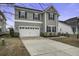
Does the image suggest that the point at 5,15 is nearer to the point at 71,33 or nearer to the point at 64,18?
the point at 64,18

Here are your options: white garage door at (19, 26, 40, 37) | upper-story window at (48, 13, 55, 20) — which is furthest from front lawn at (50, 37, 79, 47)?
upper-story window at (48, 13, 55, 20)

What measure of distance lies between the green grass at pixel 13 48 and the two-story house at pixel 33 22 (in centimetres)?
68

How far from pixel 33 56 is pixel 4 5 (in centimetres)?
330

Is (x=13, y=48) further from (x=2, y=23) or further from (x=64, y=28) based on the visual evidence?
(x=64, y=28)

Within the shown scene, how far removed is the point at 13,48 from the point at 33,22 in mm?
2435

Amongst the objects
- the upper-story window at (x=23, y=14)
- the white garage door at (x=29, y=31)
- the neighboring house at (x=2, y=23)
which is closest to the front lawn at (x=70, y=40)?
the white garage door at (x=29, y=31)

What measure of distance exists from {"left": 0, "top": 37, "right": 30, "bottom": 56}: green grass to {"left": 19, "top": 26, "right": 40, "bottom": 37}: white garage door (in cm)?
57

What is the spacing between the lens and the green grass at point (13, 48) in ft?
18.3

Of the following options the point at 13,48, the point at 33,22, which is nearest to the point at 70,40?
the point at 33,22

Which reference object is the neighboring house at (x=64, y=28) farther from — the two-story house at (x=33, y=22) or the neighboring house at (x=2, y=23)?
the neighboring house at (x=2, y=23)

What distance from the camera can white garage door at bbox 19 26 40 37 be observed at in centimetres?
780

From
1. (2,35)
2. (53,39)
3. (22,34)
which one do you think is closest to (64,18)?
(53,39)

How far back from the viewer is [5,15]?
20.7 ft

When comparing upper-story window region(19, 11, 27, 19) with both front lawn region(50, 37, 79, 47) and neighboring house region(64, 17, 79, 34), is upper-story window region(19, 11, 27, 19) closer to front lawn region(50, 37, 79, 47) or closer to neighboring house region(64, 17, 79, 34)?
front lawn region(50, 37, 79, 47)
